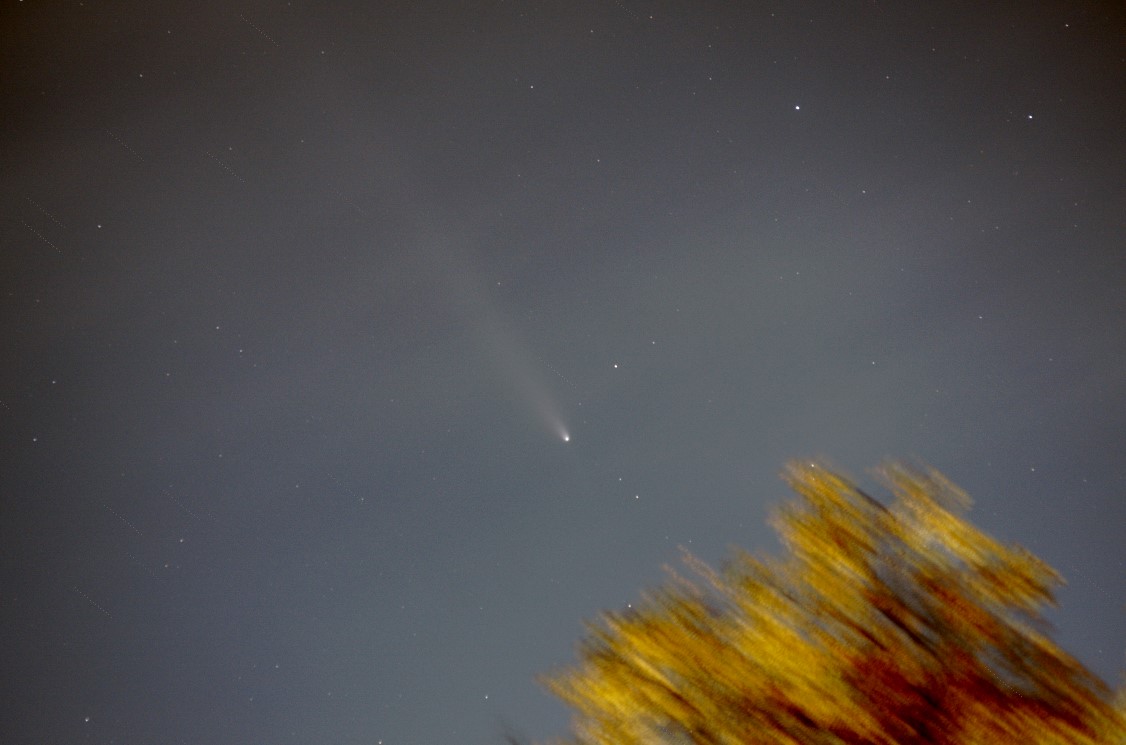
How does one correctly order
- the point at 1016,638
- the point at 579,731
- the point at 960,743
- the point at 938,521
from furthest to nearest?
the point at 579,731, the point at 938,521, the point at 1016,638, the point at 960,743

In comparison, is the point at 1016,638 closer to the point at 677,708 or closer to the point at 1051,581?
the point at 1051,581

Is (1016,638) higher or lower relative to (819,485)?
lower

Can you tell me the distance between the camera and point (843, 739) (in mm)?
2178

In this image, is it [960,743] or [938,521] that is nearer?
[960,743]

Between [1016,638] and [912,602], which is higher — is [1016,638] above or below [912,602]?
below

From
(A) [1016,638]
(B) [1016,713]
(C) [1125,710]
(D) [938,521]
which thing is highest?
(D) [938,521]

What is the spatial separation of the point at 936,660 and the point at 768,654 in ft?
1.67

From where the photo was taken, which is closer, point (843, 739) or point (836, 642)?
point (843, 739)

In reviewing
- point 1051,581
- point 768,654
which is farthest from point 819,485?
point 1051,581

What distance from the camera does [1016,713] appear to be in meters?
2.16

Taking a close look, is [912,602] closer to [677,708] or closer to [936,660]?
[936,660]

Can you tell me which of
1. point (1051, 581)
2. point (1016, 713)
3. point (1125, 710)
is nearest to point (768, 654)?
point (1016, 713)

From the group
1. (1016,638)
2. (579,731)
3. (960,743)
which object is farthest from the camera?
(579,731)

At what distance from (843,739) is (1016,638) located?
68 cm
